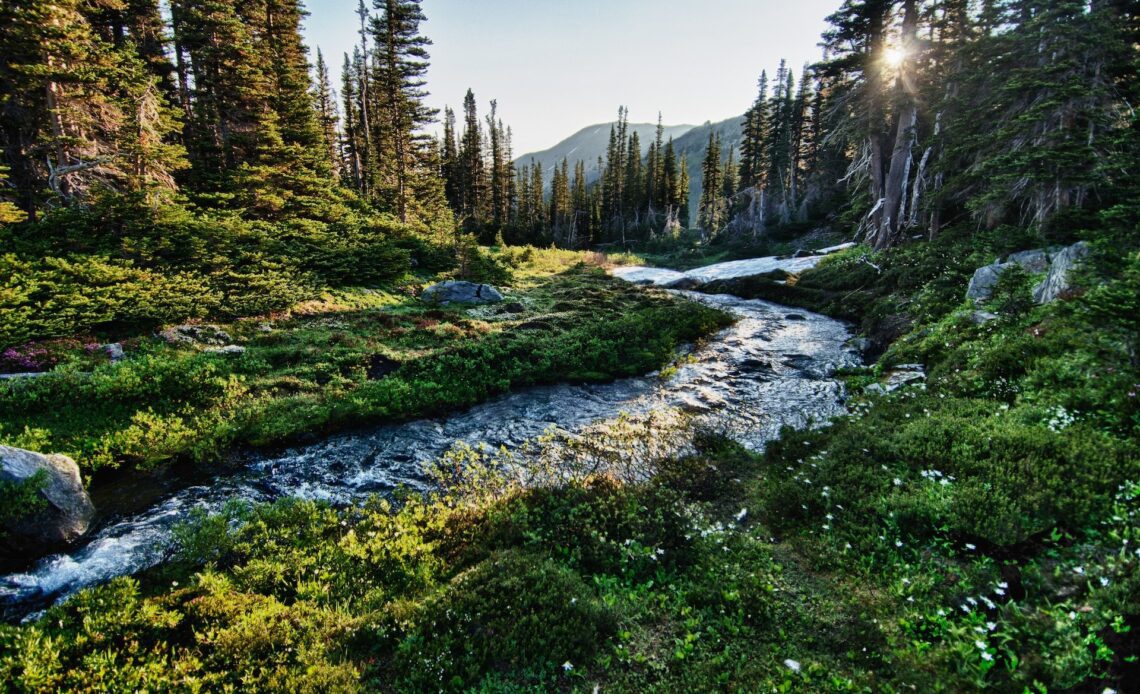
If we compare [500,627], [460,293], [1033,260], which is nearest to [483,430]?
[500,627]

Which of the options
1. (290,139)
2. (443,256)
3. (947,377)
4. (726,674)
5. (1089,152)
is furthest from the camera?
(443,256)

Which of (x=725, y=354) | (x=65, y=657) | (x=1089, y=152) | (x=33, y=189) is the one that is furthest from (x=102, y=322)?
(x=1089, y=152)

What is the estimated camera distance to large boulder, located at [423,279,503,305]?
25.8 metres

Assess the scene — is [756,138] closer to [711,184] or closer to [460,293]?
[711,184]

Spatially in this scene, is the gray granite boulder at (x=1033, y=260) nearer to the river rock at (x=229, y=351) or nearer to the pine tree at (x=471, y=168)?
the river rock at (x=229, y=351)

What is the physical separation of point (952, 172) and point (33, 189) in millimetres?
40389

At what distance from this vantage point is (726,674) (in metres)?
4.45

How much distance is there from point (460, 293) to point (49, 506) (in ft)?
65.8

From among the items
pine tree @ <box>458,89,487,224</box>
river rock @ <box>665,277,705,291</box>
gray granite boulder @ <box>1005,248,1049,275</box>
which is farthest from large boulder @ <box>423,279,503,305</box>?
pine tree @ <box>458,89,487,224</box>

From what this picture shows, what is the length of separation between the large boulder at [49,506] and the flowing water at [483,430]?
0.34 metres

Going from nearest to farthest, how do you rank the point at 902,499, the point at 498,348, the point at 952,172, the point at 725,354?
the point at 902,499
the point at 498,348
the point at 725,354
the point at 952,172

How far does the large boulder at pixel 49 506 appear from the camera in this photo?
22.4 feet

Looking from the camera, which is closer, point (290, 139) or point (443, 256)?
point (290, 139)

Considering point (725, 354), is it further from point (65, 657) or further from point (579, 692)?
point (65, 657)
